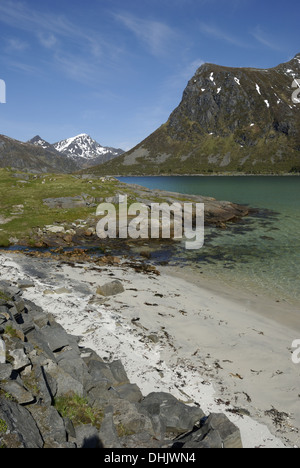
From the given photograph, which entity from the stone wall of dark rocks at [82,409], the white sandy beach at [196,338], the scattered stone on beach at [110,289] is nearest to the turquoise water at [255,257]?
the white sandy beach at [196,338]

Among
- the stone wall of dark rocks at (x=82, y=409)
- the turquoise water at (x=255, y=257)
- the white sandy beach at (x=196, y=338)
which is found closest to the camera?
the stone wall of dark rocks at (x=82, y=409)

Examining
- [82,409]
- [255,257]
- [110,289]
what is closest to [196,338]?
[110,289]

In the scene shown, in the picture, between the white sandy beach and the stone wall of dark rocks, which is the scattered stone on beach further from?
the stone wall of dark rocks

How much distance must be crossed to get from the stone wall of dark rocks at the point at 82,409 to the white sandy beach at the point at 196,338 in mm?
1517

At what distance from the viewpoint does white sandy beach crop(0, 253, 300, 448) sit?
38.2 ft

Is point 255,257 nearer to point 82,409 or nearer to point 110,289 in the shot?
point 110,289

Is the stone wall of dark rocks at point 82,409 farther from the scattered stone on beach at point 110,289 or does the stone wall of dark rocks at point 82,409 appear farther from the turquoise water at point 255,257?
the turquoise water at point 255,257

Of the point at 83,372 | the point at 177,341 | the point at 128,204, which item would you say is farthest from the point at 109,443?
the point at 128,204

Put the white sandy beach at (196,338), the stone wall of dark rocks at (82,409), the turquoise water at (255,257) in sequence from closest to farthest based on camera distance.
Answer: the stone wall of dark rocks at (82,409), the white sandy beach at (196,338), the turquoise water at (255,257)

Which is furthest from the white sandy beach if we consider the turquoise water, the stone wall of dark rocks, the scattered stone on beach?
the turquoise water

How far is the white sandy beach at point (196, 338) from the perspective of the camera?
38.2 ft

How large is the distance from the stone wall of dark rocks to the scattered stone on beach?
29.8 ft

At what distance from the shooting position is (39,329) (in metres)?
14.0
